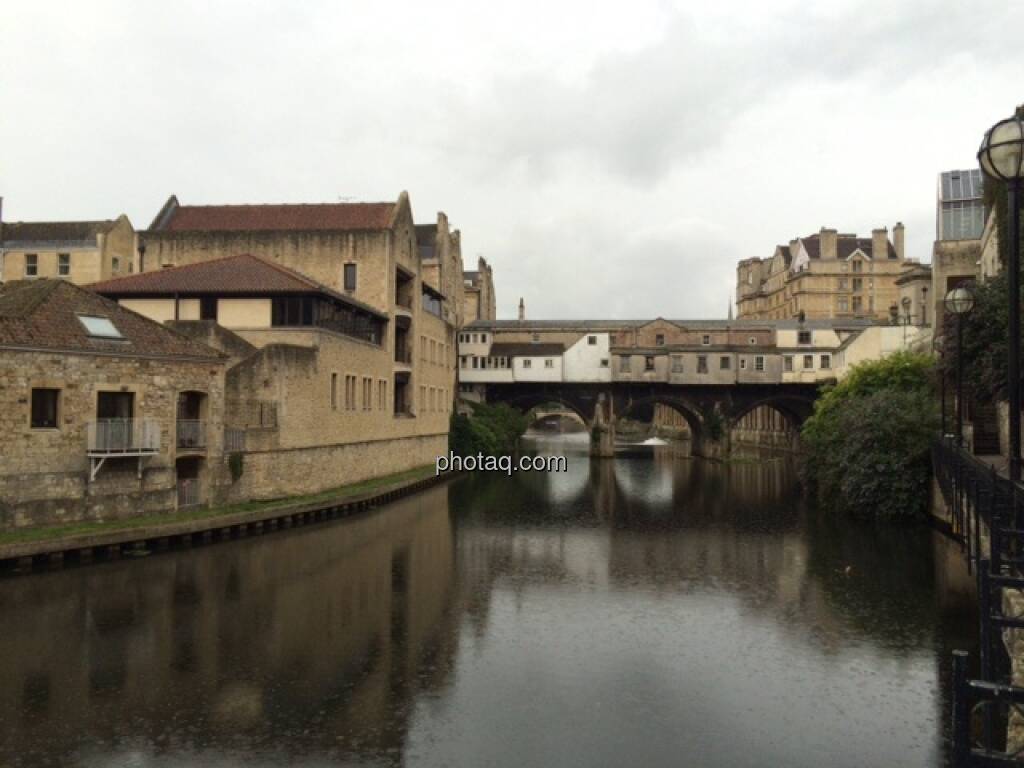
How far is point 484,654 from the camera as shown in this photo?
55.0 feet

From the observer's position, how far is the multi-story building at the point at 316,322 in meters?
34.0

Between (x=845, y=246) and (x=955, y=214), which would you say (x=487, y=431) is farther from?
(x=845, y=246)

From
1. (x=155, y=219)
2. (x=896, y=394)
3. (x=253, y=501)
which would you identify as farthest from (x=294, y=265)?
(x=896, y=394)

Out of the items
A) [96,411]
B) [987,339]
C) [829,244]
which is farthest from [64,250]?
[829,244]

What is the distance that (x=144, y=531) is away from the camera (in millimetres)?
25000

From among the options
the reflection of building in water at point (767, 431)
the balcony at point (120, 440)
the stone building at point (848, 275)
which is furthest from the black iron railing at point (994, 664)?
the stone building at point (848, 275)

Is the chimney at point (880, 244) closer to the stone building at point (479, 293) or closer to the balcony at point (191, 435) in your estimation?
the stone building at point (479, 293)

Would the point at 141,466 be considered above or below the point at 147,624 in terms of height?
above

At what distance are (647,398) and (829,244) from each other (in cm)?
4140

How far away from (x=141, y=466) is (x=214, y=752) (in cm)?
1721

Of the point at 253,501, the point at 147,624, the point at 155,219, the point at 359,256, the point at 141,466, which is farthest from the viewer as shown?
the point at 155,219

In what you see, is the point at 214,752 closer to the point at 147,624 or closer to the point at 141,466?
the point at 147,624

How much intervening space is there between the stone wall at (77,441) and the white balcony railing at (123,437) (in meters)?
0.32

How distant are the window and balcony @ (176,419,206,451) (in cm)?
452
